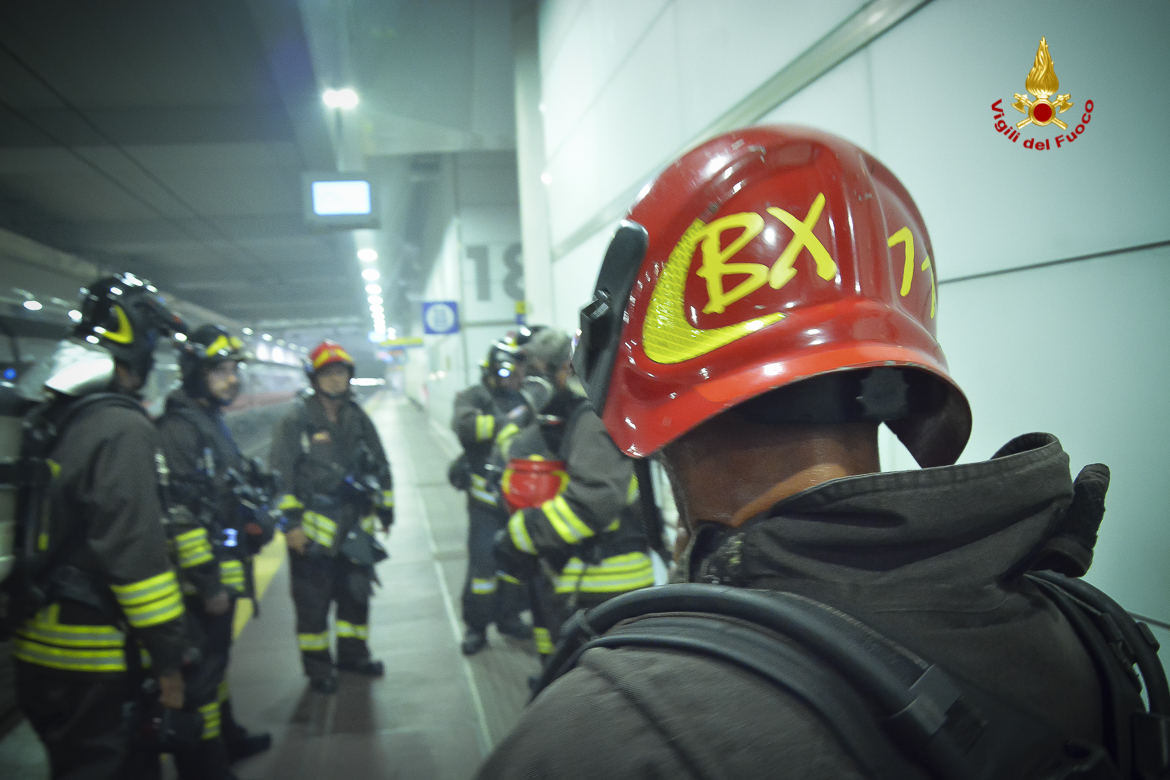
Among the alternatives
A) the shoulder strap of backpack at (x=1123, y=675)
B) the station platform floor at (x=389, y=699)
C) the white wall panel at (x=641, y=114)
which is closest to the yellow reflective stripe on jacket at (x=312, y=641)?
the station platform floor at (x=389, y=699)

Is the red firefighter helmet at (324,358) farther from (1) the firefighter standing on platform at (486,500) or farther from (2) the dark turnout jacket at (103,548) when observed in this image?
(2) the dark turnout jacket at (103,548)

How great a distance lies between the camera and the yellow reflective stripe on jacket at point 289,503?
12.9 ft

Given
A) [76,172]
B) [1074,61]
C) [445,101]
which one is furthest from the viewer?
[76,172]

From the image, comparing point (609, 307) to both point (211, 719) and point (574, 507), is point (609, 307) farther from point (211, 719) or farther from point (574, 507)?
point (211, 719)

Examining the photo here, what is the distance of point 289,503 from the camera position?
3.94 meters

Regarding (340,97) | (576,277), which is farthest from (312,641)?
(340,97)

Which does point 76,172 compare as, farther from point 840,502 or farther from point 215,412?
point 840,502

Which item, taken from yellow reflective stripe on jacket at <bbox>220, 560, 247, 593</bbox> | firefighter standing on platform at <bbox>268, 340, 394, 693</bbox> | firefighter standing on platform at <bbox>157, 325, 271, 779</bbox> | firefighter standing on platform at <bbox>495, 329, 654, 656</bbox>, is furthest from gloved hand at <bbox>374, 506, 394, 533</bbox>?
firefighter standing on platform at <bbox>495, 329, 654, 656</bbox>

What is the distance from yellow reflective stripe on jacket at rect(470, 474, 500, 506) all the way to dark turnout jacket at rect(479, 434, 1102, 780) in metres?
4.00

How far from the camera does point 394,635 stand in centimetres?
490

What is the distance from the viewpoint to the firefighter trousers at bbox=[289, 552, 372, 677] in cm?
394

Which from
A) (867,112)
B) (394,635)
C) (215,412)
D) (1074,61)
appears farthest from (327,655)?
(1074,61)

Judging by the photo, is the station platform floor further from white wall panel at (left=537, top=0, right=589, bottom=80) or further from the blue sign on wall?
the blue sign on wall

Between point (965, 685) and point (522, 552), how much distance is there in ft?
8.11
